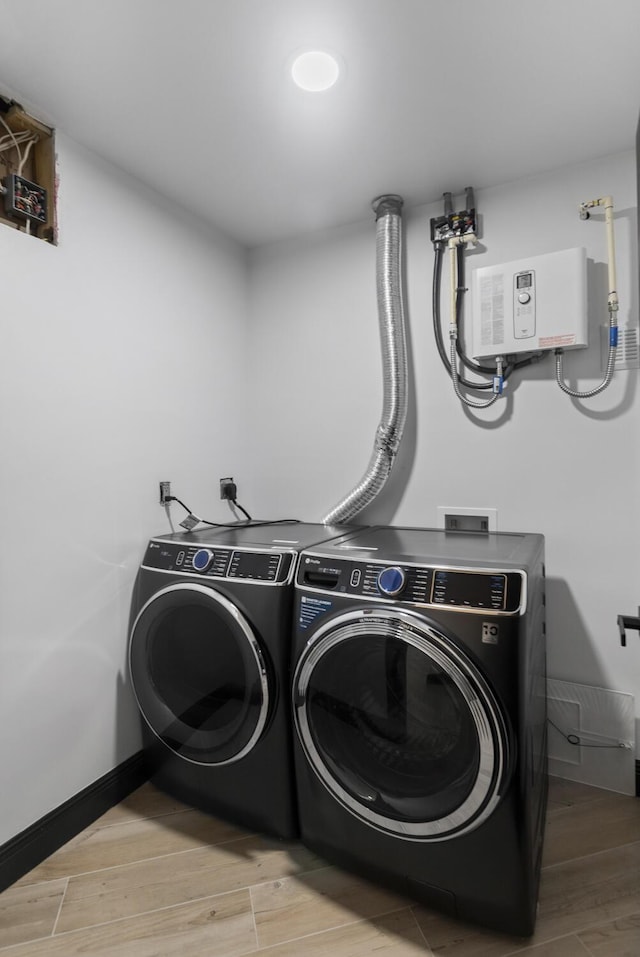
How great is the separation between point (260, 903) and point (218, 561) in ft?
3.15

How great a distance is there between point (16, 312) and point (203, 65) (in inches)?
35.4

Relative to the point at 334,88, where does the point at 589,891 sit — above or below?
below

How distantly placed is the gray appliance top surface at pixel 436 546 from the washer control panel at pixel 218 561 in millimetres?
139

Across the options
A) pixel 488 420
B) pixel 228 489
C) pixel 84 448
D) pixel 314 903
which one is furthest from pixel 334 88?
pixel 314 903

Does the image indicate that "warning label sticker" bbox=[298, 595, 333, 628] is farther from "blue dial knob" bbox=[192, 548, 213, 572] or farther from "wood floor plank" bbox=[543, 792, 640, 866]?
"wood floor plank" bbox=[543, 792, 640, 866]

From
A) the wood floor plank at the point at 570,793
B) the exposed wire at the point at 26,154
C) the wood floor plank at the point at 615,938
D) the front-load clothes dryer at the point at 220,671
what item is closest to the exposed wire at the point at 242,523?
the front-load clothes dryer at the point at 220,671

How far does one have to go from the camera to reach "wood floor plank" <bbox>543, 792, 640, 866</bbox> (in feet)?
4.99

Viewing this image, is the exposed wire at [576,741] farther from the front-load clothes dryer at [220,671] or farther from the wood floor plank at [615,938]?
the front-load clothes dryer at [220,671]

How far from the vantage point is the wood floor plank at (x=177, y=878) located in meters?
1.35

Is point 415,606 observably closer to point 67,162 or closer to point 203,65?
point 203,65

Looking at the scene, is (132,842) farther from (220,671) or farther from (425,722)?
(425,722)

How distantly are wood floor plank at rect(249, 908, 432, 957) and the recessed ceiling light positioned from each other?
2.34 metres

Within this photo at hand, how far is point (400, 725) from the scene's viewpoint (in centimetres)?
132

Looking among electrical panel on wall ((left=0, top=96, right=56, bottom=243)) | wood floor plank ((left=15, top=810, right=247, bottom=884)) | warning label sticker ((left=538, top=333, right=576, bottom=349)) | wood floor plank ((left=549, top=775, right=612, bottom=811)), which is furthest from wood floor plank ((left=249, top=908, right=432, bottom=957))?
electrical panel on wall ((left=0, top=96, right=56, bottom=243))
